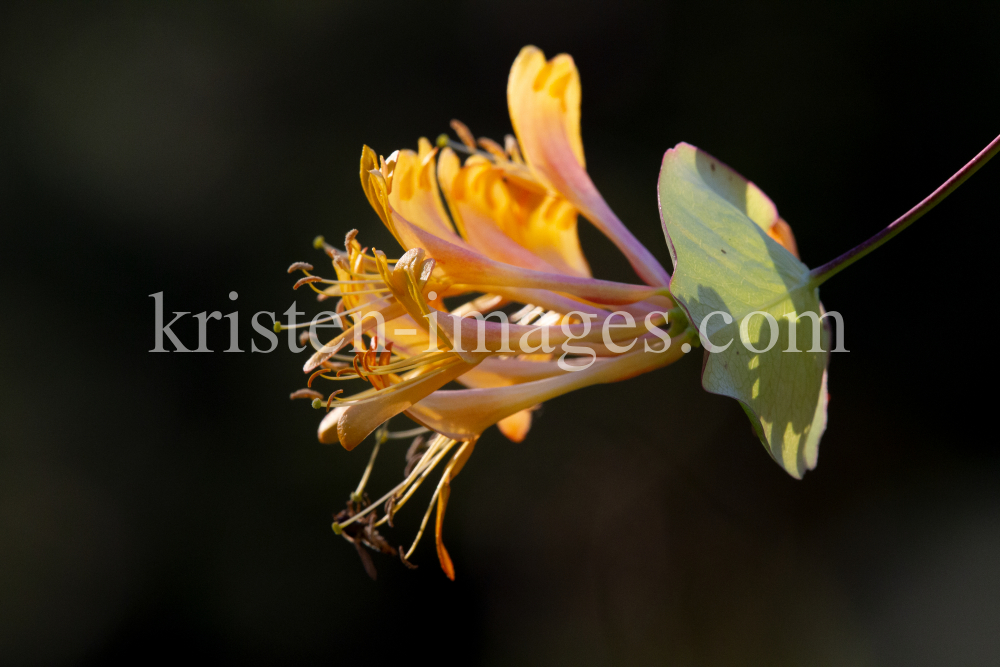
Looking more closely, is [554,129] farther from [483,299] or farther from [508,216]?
[483,299]

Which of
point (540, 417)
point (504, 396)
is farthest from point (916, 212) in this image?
point (540, 417)

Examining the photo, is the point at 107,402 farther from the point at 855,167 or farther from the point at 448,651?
the point at 855,167

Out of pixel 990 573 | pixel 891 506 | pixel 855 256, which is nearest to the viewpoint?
pixel 855 256

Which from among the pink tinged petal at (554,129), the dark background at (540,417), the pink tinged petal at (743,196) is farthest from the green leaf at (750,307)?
the dark background at (540,417)

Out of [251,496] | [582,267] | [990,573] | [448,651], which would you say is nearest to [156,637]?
[251,496]

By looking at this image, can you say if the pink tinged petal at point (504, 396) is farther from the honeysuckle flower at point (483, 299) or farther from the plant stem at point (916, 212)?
the plant stem at point (916, 212)

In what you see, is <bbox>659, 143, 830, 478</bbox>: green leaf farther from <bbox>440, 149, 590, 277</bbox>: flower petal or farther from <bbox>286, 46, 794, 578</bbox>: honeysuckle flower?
<bbox>440, 149, 590, 277</bbox>: flower petal

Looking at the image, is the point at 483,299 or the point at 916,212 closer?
the point at 916,212
